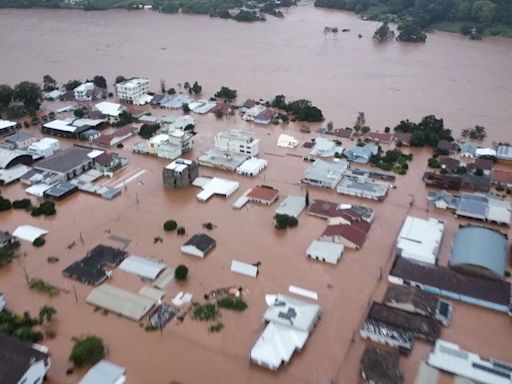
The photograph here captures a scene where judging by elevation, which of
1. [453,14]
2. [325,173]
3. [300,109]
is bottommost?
[325,173]

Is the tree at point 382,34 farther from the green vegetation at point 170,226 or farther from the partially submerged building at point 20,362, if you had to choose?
the partially submerged building at point 20,362

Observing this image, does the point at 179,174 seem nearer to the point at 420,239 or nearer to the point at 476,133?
the point at 420,239

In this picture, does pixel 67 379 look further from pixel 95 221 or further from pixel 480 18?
pixel 480 18

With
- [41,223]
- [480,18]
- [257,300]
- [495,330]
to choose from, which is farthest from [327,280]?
[480,18]

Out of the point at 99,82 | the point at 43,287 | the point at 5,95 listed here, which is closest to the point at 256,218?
the point at 43,287

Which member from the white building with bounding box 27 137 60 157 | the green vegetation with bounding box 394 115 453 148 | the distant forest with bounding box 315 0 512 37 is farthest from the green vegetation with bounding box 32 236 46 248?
the distant forest with bounding box 315 0 512 37

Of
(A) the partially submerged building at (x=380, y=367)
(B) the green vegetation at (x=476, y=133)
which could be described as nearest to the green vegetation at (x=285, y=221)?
(A) the partially submerged building at (x=380, y=367)

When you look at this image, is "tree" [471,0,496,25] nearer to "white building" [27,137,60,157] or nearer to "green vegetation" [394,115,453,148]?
"green vegetation" [394,115,453,148]
